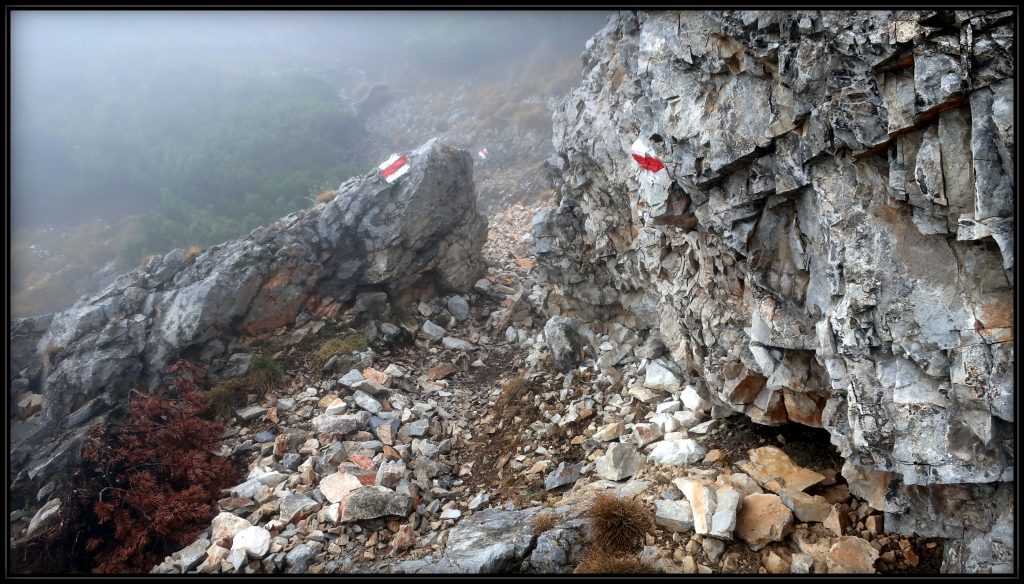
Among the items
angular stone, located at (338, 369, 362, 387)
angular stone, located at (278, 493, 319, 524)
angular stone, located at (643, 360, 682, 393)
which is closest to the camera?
angular stone, located at (278, 493, 319, 524)

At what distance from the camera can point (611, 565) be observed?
539 centimetres

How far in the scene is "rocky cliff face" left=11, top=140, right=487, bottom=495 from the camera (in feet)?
36.2

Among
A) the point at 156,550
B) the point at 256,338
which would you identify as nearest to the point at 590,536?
the point at 156,550

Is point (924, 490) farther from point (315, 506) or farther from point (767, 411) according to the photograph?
point (315, 506)

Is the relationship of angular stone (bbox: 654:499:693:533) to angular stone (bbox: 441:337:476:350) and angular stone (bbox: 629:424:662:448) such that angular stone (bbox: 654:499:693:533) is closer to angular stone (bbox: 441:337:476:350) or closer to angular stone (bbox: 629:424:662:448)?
angular stone (bbox: 629:424:662:448)

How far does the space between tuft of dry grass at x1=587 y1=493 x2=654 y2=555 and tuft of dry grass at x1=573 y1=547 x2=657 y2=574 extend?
121 millimetres

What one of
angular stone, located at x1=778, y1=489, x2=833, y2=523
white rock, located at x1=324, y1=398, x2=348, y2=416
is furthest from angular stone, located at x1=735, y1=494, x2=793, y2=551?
white rock, located at x1=324, y1=398, x2=348, y2=416

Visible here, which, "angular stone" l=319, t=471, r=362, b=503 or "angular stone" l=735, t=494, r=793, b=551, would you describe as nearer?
"angular stone" l=735, t=494, r=793, b=551

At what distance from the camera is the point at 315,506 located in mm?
8062

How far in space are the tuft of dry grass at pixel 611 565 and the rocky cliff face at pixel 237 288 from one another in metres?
10.2

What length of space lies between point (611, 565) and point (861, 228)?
13.8 ft

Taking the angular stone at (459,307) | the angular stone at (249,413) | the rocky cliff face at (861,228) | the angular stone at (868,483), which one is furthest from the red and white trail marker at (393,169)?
the angular stone at (868,483)

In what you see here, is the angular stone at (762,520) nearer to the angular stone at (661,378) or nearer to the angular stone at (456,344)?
the angular stone at (661,378)
